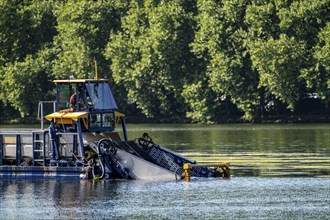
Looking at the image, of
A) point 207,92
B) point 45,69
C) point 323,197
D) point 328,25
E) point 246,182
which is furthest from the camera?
point 45,69

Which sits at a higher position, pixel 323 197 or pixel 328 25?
pixel 328 25

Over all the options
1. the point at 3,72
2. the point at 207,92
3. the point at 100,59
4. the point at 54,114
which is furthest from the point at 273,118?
the point at 54,114

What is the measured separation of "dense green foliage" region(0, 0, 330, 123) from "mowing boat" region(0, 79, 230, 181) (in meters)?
73.8

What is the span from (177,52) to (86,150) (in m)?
87.7

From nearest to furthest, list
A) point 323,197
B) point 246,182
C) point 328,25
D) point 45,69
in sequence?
point 323,197, point 246,182, point 328,25, point 45,69

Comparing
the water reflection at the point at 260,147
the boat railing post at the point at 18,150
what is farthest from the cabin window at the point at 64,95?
the water reflection at the point at 260,147

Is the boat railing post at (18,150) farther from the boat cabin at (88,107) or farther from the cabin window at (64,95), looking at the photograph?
the cabin window at (64,95)

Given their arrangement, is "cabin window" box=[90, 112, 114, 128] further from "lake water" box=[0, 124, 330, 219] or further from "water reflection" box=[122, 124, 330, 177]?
"water reflection" box=[122, 124, 330, 177]

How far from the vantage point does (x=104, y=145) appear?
2527 inches

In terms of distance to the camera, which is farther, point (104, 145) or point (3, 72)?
point (3, 72)

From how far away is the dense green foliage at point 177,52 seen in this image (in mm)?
143250

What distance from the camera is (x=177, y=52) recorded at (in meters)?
153

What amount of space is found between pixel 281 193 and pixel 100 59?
10371 centimetres

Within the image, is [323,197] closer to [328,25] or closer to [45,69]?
[328,25]
